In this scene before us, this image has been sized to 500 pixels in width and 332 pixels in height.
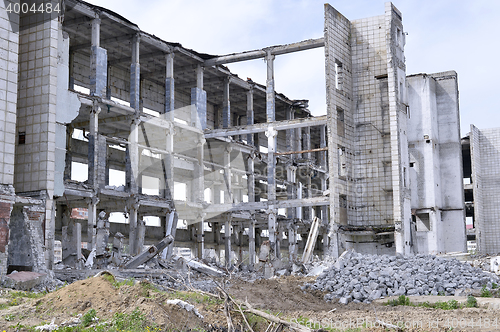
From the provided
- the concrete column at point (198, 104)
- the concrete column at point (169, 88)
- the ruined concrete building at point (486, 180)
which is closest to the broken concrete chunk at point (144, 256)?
the concrete column at point (169, 88)

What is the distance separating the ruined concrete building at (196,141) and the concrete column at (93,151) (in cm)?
6

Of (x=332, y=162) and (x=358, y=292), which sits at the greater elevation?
(x=332, y=162)

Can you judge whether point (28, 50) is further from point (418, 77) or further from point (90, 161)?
point (418, 77)

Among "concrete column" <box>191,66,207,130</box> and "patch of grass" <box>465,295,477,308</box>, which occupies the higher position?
"concrete column" <box>191,66,207,130</box>

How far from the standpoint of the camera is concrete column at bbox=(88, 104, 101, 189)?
24531 mm

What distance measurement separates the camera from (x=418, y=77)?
3450 cm

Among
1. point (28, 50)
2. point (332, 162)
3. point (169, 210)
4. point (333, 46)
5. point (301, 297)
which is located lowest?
point (301, 297)

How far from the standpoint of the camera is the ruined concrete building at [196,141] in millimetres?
18484

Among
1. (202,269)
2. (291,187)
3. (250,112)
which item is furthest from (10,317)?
(291,187)

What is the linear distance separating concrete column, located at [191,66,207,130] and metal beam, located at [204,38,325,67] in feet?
2.79

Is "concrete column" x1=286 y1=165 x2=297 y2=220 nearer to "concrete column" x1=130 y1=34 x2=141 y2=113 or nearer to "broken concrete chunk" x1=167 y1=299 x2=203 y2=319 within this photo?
"concrete column" x1=130 y1=34 x2=141 y2=113

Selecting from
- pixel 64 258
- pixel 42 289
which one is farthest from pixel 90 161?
pixel 42 289

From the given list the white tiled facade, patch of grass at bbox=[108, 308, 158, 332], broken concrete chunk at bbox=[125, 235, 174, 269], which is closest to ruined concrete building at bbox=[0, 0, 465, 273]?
the white tiled facade

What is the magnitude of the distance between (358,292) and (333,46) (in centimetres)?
1414
